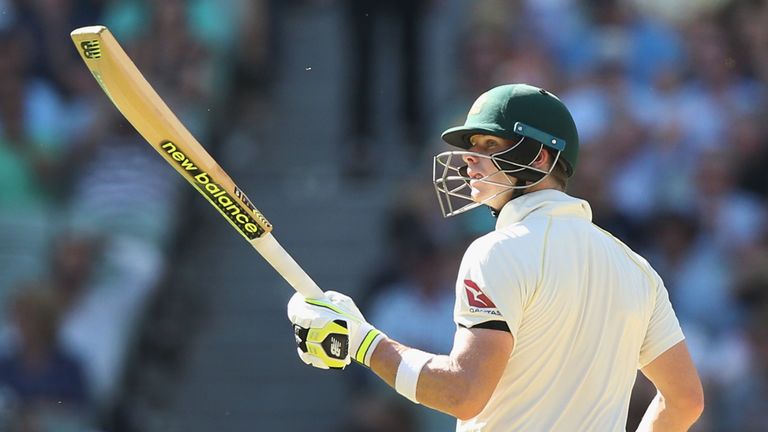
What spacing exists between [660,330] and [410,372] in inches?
28.9

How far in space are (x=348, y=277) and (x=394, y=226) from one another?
758 millimetres

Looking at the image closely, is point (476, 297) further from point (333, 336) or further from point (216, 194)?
point (216, 194)

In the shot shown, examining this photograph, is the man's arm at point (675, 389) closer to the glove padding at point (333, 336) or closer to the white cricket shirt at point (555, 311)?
the white cricket shirt at point (555, 311)

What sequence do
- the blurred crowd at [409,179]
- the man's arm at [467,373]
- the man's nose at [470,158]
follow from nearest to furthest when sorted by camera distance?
the man's arm at [467,373] < the man's nose at [470,158] < the blurred crowd at [409,179]

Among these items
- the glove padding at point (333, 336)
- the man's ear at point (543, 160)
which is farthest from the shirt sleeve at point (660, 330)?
the glove padding at point (333, 336)

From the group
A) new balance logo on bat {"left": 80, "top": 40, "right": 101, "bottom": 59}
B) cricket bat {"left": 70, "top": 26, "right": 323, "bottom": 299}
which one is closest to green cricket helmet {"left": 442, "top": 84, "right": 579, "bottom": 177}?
cricket bat {"left": 70, "top": 26, "right": 323, "bottom": 299}

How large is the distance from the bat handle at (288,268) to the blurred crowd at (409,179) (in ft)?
10.9

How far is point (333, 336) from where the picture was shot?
337cm

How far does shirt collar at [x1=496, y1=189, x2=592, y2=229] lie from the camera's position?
130 inches

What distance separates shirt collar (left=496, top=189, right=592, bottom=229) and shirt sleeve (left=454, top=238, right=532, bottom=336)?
7.3 inches

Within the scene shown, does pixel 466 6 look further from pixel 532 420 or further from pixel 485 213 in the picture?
pixel 532 420

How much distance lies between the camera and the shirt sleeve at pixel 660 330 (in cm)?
346

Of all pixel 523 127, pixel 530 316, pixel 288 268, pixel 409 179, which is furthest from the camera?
pixel 409 179

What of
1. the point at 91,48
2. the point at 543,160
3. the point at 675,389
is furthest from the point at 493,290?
the point at 91,48
